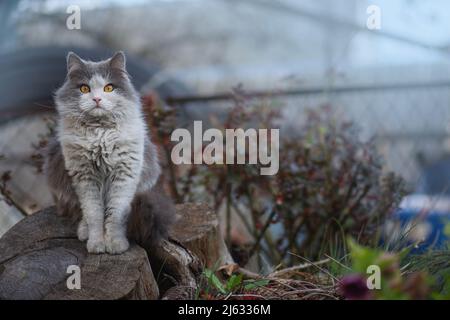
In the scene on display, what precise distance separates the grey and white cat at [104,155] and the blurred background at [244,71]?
272 millimetres

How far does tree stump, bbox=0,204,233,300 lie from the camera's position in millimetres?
1509

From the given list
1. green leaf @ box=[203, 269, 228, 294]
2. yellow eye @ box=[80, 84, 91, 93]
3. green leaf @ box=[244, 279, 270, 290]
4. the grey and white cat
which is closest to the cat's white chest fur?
the grey and white cat

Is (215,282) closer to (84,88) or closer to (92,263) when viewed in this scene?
(92,263)

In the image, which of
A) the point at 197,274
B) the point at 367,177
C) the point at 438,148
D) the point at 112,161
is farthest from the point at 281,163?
the point at 438,148

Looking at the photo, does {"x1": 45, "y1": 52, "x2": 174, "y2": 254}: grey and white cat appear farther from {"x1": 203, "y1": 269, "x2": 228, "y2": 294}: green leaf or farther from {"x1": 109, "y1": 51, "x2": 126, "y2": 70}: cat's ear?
{"x1": 203, "y1": 269, "x2": 228, "y2": 294}: green leaf

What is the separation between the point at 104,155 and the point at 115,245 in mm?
273

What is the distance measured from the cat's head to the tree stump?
1.40 feet

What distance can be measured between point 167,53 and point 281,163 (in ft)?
13.0

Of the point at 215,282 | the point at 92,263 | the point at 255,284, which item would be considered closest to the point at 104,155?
the point at 92,263

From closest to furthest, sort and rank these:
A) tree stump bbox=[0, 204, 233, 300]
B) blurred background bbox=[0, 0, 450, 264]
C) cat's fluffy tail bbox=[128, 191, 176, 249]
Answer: tree stump bbox=[0, 204, 233, 300]
cat's fluffy tail bbox=[128, 191, 176, 249]
blurred background bbox=[0, 0, 450, 264]

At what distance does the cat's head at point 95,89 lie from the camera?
1550 mm

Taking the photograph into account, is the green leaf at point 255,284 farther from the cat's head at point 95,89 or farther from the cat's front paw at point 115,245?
the cat's head at point 95,89

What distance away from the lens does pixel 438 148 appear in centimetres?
445
